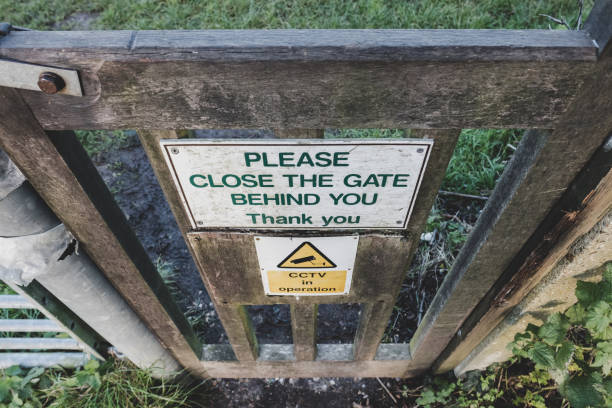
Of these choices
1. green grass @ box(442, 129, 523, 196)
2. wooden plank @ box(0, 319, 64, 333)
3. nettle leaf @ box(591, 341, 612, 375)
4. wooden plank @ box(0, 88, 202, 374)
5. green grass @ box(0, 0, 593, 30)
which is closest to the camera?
wooden plank @ box(0, 88, 202, 374)

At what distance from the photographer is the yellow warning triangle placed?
4.36ft

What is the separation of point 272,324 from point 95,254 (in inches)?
60.2

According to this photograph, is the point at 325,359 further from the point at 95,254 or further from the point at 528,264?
the point at 95,254

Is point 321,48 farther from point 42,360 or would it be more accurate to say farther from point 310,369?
point 42,360

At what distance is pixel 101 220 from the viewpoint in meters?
1.19

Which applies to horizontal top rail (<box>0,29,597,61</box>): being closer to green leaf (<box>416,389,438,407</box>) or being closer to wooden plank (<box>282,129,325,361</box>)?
wooden plank (<box>282,129,325,361</box>)

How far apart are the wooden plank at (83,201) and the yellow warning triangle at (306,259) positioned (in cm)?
55

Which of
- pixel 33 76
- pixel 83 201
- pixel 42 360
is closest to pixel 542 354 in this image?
pixel 83 201

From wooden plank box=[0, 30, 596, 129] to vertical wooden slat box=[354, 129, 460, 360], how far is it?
0.21 feet

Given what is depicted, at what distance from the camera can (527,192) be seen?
112 centimetres

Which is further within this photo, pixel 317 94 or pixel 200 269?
pixel 200 269

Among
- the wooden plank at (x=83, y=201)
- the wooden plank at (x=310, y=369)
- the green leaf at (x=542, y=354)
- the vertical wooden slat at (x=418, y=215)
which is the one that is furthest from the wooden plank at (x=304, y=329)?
the green leaf at (x=542, y=354)

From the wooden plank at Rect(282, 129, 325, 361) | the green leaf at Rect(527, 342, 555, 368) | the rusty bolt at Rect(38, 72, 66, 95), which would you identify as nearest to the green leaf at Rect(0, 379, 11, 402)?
the wooden plank at Rect(282, 129, 325, 361)

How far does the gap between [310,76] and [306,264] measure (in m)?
0.77
